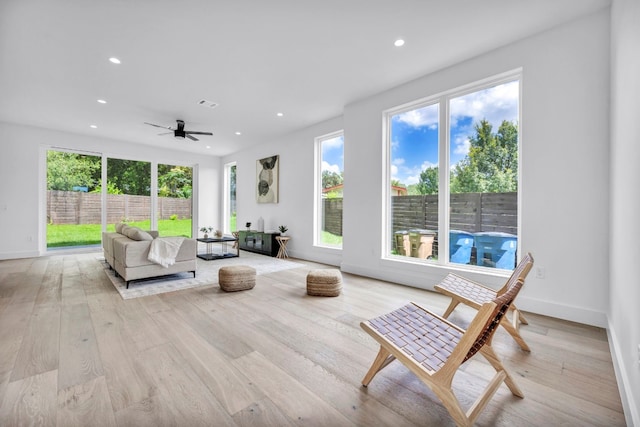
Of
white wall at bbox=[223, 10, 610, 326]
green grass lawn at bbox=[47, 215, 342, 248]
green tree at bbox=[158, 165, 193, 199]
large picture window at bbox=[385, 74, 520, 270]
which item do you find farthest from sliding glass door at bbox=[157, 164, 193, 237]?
white wall at bbox=[223, 10, 610, 326]

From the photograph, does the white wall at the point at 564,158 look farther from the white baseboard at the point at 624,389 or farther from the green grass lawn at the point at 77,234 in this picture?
the green grass lawn at the point at 77,234

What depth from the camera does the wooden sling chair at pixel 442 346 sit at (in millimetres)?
1257

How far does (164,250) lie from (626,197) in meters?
4.59

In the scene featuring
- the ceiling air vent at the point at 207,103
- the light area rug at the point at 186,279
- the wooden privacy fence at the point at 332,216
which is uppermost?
the ceiling air vent at the point at 207,103

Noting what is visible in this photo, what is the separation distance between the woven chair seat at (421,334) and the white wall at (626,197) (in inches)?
32.3

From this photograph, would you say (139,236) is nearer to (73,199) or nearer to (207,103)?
(207,103)

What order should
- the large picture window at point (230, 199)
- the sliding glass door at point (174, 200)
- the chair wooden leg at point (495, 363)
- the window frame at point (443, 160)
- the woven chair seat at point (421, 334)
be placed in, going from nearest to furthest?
1. the woven chair seat at point (421, 334)
2. the chair wooden leg at point (495, 363)
3. the window frame at point (443, 160)
4. the sliding glass door at point (174, 200)
5. the large picture window at point (230, 199)

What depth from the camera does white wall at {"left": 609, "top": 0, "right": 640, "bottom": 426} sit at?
1448 millimetres

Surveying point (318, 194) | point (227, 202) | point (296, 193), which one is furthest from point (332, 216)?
point (227, 202)

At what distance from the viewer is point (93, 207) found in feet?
A: 22.0

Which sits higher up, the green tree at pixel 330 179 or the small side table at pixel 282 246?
the green tree at pixel 330 179

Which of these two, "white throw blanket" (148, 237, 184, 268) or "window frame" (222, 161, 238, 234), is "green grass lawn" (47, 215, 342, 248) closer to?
"window frame" (222, 161, 238, 234)

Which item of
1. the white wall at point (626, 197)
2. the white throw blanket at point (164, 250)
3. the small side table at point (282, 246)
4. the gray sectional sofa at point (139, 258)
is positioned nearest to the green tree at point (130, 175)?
the gray sectional sofa at point (139, 258)

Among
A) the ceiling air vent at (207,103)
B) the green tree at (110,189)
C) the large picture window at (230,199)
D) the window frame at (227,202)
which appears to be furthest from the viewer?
the window frame at (227,202)
